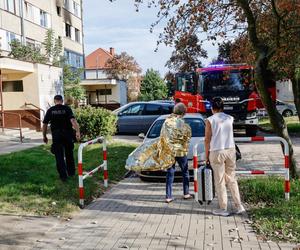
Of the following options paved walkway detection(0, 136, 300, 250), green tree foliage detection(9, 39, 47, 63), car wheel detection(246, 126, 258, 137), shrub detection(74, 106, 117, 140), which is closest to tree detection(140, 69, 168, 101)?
green tree foliage detection(9, 39, 47, 63)

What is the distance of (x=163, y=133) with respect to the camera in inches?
313

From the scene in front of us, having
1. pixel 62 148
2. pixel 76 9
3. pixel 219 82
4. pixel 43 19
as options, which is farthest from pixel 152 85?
pixel 62 148

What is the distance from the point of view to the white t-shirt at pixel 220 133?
6910 millimetres

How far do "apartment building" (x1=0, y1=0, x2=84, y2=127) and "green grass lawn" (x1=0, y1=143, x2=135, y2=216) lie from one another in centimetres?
1106

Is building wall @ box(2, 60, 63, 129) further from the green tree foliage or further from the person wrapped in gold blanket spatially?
the person wrapped in gold blanket

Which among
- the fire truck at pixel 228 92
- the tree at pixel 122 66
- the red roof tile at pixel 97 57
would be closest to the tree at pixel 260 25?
the fire truck at pixel 228 92

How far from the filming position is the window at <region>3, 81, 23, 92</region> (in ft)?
83.4

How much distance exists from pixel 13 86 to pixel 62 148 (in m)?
17.3

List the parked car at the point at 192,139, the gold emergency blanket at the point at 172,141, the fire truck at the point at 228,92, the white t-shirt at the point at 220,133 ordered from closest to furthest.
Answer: the white t-shirt at the point at 220,133
the gold emergency blanket at the point at 172,141
the parked car at the point at 192,139
the fire truck at the point at 228,92

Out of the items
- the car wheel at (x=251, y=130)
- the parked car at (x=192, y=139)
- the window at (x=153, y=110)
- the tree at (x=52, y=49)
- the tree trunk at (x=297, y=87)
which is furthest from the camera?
the tree at (x=52, y=49)

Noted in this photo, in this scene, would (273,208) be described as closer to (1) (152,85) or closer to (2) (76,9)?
(2) (76,9)

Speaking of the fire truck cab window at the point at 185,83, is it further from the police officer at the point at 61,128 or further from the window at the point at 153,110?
the police officer at the point at 61,128

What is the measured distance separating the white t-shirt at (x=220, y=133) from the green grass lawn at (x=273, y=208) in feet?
3.73

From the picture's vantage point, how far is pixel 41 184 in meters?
9.21
